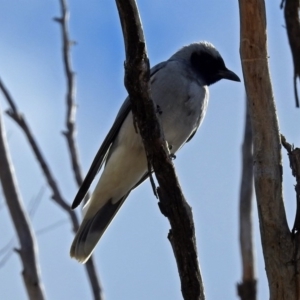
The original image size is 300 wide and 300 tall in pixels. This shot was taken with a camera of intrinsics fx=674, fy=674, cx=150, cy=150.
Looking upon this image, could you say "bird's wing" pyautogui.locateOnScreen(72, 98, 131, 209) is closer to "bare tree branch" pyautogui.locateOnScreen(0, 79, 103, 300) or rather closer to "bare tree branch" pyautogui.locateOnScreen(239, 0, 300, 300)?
"bare tree branch" pyautogui.locateOnScreen(0, 79, 103, 300)

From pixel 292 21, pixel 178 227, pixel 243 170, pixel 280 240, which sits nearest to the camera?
pixel 280 240

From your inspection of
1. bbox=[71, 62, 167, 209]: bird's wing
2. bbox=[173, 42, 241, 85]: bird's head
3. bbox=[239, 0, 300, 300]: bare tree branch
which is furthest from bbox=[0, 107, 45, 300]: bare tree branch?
bbox=[173, 42, 241, 85]: bird's head

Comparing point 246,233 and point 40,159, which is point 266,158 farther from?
point 40,159

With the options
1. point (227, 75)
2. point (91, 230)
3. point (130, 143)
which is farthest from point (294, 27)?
point (227, 75)

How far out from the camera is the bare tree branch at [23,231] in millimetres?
4203

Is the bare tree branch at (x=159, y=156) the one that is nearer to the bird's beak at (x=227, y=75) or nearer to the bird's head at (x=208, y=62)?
the bird's head at (x=208, y=62)

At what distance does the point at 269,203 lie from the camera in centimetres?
305

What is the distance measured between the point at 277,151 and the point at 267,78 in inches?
15.1

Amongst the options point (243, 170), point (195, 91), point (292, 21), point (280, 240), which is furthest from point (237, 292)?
point (195, 91)

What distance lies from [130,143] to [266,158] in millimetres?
2600

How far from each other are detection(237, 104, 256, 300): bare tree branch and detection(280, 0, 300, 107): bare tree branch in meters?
1.12

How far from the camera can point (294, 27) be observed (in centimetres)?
392

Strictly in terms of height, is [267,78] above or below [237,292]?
above

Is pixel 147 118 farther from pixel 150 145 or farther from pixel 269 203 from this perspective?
pixel 269 203
